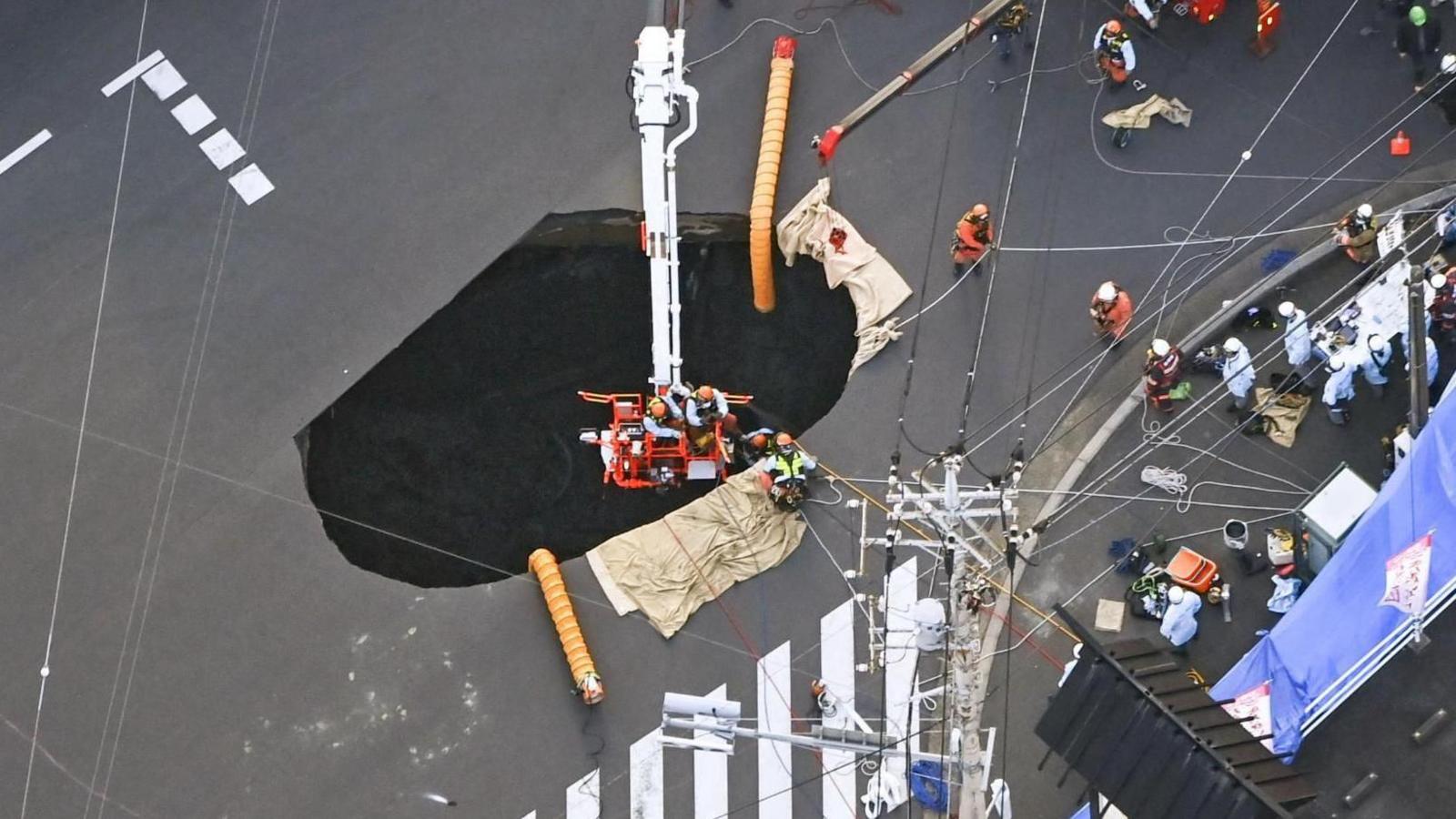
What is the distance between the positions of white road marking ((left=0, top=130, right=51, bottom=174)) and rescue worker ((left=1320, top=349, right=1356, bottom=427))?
22599 millimetres

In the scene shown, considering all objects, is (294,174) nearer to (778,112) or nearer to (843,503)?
(778,112)

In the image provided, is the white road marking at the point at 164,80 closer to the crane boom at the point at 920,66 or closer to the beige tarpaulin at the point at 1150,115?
the crane boom at the point at 920,66

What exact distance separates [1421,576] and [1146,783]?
492 centimetres

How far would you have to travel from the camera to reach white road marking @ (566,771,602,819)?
113 ft

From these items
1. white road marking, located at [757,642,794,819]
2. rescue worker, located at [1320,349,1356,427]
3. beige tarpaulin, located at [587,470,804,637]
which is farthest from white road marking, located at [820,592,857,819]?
rescue worker, located at [1320,349,1356,427]

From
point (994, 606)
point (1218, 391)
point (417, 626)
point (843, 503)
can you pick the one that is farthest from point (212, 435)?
point (1218, 391)

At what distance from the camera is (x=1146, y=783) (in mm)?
30219

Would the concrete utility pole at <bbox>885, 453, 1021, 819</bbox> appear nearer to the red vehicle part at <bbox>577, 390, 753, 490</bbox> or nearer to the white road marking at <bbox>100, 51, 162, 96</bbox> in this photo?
the red vehicle part at <bbox>577, 390, 753, 490</bbox>

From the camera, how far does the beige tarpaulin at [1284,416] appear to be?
35.7 metres

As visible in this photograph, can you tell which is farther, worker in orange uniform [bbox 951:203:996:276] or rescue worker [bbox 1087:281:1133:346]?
worker in orange uniform [bbox 951:203:996:276]

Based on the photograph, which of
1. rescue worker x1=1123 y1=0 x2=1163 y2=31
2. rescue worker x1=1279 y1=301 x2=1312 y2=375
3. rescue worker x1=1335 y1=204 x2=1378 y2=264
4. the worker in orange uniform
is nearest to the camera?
rescue worker x1=1279 y1=301 x2=1312 y2=375

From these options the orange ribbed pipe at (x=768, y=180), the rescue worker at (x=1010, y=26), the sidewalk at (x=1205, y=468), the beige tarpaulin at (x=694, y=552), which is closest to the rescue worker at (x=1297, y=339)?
the sidewalk at (x=1205, y=468)

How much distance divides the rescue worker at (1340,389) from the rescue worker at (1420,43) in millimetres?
5947

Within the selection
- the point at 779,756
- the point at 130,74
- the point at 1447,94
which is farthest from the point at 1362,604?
the point at 130,74
